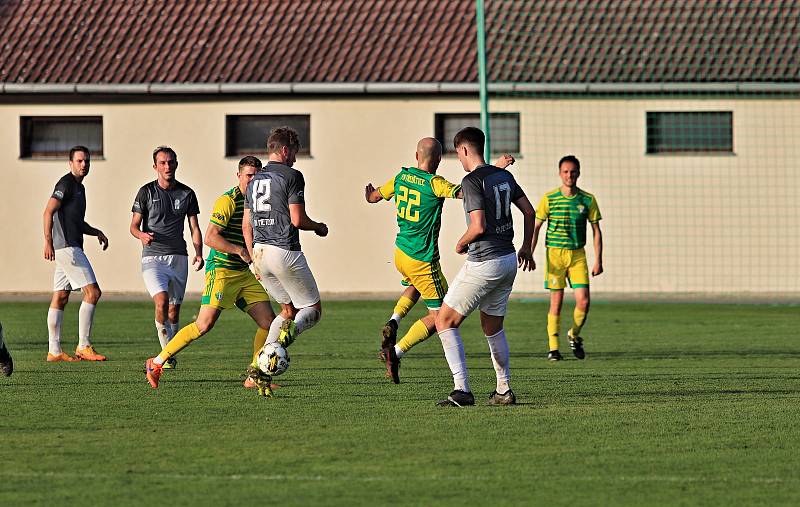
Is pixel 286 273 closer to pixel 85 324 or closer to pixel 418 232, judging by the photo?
pixel 418 232

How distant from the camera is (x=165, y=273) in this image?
13.6 m

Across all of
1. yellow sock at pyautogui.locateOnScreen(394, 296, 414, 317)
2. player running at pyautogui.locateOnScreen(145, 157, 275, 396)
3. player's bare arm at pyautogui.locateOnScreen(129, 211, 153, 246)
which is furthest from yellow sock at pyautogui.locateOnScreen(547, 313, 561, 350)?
player's bare arm at pyautogui.locateOnScreen(129, 211, 153, 246)

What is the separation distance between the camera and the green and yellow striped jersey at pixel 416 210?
11469mm

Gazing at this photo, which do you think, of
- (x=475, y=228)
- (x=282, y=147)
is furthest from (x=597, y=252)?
(x=475, y=228)

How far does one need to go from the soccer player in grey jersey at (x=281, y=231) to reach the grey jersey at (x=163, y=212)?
9.14 feet

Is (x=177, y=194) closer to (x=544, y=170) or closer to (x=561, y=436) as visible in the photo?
(x=561, y=436)

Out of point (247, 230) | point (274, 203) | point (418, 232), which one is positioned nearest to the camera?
point (274, 203)

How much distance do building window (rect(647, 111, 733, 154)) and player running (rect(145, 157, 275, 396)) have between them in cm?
1536

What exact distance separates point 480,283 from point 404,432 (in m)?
1.52

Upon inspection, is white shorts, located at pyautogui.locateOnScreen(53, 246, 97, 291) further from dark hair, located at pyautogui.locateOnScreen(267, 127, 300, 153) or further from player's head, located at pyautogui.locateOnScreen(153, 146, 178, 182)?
dark hair, located at pyautogui.locateOnScreen(267, 127, 300, 153)

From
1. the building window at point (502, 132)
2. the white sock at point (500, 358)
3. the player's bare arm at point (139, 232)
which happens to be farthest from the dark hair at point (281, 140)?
the building window at point (502, 132)

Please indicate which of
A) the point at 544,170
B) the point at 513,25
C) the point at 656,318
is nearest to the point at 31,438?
the point at 656,318

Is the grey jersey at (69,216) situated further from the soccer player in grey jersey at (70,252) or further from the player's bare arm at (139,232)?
the player's bare arm at (139,232)

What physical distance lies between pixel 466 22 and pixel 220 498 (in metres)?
21.6
